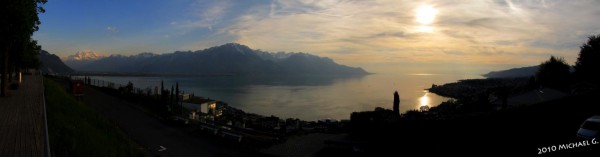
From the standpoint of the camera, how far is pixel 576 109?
16328 millimetres

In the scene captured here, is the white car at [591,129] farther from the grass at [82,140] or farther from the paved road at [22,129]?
the grass at [82,140]

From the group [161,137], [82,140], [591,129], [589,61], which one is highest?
[589,61]

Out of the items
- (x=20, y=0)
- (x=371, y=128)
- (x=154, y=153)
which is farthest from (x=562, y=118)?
(x=20, y=0)

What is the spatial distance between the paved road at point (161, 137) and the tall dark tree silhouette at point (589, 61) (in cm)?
5025

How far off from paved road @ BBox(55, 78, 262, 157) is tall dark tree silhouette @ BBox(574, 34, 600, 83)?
5025 centimetres

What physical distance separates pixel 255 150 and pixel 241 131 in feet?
14.7

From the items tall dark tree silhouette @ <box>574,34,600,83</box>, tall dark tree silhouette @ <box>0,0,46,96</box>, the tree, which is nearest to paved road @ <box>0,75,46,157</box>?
tall dark tree silhouette @ <box>0,0,46,96</box>

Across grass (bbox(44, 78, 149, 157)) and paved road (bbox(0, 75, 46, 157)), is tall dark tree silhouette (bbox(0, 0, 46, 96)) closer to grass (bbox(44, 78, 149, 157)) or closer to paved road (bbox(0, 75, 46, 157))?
paved road (bbox(0, 75, 46, 157))

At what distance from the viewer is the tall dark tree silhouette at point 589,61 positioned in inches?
1965

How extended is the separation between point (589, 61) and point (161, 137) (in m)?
58.5

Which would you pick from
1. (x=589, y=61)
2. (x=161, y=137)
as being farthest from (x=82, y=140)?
(x=589, y=61)

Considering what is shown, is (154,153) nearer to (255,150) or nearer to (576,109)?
(255,150)

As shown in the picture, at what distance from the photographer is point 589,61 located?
52781mm

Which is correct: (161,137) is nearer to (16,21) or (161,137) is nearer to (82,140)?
(82,140)
